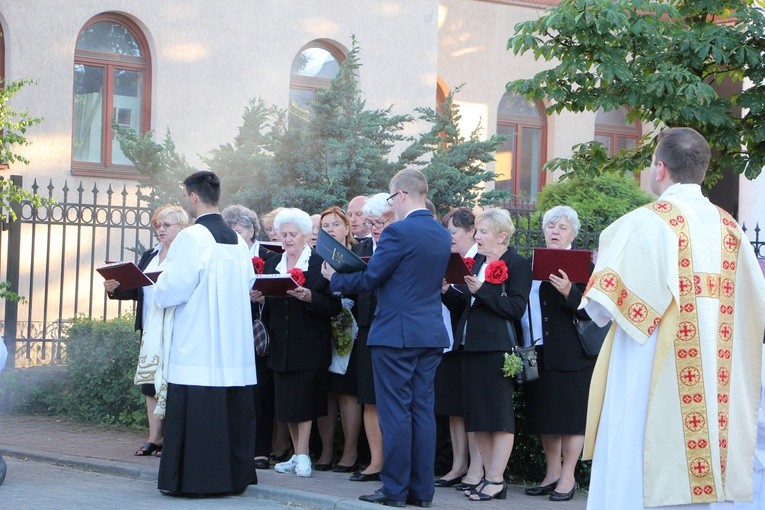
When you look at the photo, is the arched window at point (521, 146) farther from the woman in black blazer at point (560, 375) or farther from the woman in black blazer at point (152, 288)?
the woman in black blazer at point (560, 375)

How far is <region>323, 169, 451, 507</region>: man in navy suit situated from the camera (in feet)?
25.6

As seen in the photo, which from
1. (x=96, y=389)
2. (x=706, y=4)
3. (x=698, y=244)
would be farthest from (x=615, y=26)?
(x=96, y=389)

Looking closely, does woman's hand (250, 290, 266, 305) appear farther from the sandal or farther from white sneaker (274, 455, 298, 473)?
the sandal

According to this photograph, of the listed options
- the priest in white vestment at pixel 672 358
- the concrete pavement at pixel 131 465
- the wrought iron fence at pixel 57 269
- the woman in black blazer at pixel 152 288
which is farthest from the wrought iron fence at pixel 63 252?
the priest in white vestment at pixel 672 358

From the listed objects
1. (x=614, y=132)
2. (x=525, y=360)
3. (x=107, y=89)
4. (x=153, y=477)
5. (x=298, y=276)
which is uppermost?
(x=614, y=132)

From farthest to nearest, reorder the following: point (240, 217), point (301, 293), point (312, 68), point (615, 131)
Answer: point (615, 131) < point (312, 68) < point (240, 217) < point (301, 293)

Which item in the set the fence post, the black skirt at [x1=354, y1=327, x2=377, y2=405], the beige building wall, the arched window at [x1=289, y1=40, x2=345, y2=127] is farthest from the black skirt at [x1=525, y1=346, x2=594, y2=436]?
the arched window at [x1=289, y1=40, x2=345, y2=127]

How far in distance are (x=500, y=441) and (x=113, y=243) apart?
873 centimetres

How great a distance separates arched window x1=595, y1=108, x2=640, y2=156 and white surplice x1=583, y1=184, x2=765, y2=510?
1714 cm

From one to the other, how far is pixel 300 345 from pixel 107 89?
30.3 feet

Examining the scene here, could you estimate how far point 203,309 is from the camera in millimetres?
8250

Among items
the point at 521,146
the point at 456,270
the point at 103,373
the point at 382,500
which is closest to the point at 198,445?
the point at 382,500

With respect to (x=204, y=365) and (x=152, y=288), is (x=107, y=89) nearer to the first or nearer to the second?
(x=152, y=288)

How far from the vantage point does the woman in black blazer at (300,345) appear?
9.14 metres
